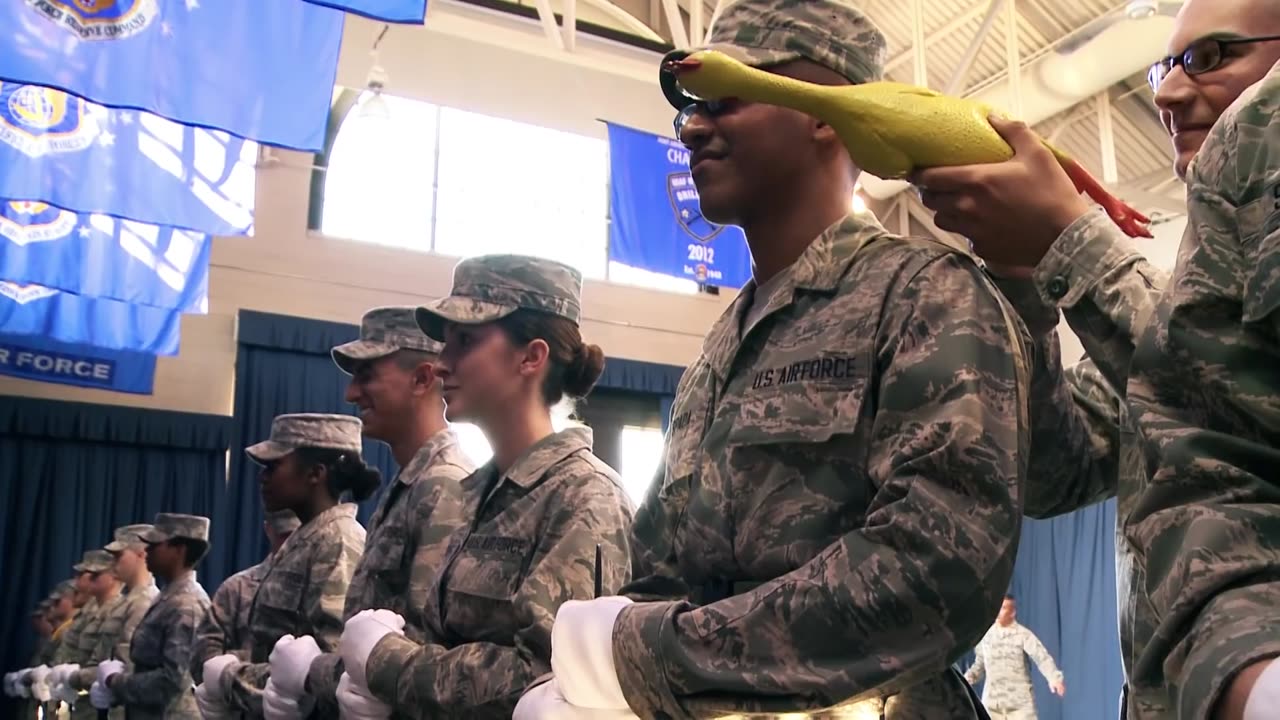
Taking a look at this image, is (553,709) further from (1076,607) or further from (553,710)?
(1076,607)

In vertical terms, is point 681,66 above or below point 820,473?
above

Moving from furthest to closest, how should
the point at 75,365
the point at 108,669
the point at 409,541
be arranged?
the point at 75,365 < the point at 108,669 < the point at 409,541

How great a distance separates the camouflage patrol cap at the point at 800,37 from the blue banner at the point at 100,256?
5.19 metres

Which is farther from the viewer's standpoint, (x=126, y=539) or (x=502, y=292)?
(x=126, y=539)

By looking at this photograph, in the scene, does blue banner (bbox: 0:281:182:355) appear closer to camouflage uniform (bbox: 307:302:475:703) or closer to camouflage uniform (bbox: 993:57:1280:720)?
camouflage uniform (bbox: 307:302:475:703)

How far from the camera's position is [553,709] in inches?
48.5

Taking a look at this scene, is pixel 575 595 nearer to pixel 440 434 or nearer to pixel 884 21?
pixel 440 434

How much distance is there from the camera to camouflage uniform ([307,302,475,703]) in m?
2.55

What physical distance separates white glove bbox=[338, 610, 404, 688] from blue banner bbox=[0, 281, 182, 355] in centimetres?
538

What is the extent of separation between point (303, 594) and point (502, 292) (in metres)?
1.46

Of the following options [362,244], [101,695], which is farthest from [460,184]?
[101,695]

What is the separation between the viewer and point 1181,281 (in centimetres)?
81

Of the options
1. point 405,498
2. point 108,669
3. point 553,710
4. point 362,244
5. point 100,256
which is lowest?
point 108,669

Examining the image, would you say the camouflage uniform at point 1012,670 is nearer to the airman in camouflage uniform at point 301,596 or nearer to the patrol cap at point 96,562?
the airman in camouflage uniform at point 301,596
